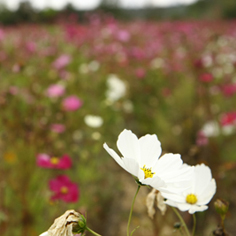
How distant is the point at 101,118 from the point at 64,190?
119 centimetres

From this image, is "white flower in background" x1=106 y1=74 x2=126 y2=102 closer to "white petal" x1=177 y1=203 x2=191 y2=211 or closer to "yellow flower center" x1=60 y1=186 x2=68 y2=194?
"yellow flower center" x1=60 y1=186 x2=68 y2=194

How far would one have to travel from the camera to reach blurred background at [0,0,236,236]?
1.37 metres

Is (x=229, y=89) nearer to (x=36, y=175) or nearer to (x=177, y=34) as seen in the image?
(x=36, y=175)

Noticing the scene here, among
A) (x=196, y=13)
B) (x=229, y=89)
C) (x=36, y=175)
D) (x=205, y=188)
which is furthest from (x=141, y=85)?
(x=196, y=13)

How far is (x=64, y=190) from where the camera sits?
3.49 ft

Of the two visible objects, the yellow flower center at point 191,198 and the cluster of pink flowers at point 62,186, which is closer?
the yellow flower center at point 191,198

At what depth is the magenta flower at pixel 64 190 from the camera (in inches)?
41.5

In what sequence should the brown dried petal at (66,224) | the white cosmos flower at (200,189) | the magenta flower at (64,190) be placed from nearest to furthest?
the brown dried petal at (66,224) → the white cosmos flower at (200,189) → the magenta flower at (64,190)

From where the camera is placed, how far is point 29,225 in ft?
4.17

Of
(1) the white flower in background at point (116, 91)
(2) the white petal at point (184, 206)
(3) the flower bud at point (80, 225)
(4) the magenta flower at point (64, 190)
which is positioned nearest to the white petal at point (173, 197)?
(2) the white petal at point (184, 206)

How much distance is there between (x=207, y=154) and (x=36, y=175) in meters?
0.88

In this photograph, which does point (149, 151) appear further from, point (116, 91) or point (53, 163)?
point (116, 91)

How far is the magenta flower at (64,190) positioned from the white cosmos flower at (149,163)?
2.08ft

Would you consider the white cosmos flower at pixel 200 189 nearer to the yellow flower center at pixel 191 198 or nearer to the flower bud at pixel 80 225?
the yellow flower center at pixel 191 198
